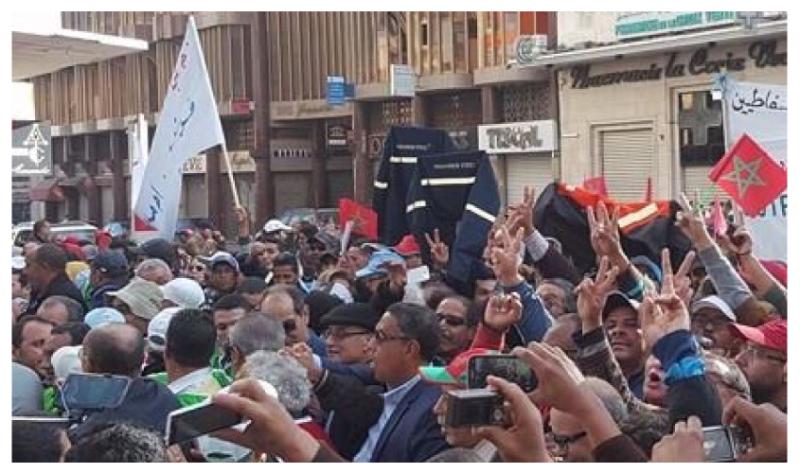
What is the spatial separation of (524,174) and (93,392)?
2255 centimetres

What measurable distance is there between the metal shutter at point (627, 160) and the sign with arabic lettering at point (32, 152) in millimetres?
12974

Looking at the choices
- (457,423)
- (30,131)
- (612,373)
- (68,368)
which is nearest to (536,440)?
(457,423)

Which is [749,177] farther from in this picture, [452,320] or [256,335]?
[256,335]

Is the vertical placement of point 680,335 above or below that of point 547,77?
below

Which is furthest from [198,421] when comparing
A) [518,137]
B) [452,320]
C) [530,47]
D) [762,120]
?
[518,137]

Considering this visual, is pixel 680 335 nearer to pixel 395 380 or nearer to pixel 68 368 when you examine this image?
pixel 395 380

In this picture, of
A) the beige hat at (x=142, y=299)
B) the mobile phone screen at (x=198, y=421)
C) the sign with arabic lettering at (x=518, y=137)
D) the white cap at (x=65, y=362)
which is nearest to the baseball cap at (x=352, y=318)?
the white cap at (x=65, y=362)

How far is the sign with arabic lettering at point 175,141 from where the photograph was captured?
9703 mm

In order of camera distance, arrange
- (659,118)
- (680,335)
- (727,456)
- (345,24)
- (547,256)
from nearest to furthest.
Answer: (727,456), (680,335), (547,256), (659,118), (345,24)

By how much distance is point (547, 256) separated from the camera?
7.04 metres

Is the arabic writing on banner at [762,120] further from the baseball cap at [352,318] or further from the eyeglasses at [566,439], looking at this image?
the eyeglasses at [566,439]
